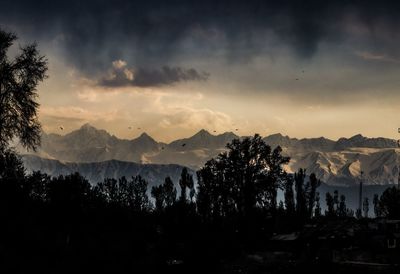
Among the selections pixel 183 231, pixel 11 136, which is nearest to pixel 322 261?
pixel 183 231

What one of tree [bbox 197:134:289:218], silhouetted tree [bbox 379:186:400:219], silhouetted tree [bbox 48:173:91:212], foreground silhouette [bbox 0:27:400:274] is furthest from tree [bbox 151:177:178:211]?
silhouetted tree [bbox 48:173:91:212]

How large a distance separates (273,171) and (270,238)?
10.7m

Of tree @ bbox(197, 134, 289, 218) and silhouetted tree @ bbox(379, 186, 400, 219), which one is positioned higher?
tree @ bbox(197, 134, 289, 218)

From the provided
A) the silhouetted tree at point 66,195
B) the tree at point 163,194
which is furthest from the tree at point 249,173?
the tree at point 163,194

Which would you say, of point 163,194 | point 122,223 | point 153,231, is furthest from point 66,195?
point 163,194

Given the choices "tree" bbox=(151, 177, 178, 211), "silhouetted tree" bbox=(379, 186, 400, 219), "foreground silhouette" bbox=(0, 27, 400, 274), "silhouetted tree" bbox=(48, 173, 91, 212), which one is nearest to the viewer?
"foreground silhouette" bbox=(0, 27, 400, 274)

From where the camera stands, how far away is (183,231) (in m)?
63.2

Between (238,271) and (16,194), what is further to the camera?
(238,271)

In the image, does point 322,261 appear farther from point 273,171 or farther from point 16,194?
point 273,171

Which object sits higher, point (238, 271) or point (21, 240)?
point (21, 240)

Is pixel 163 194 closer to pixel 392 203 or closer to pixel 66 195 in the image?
pixel 392 203

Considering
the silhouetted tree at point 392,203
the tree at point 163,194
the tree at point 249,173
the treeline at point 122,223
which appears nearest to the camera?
the treeline at point 122,223

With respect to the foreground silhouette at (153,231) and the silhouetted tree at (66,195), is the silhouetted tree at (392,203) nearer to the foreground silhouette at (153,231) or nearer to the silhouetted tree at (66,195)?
the foreground silhouette at (153,231)

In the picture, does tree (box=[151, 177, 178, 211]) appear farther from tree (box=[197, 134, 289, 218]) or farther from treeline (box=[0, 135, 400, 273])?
tree (box=[197, 134, 289, 218])
